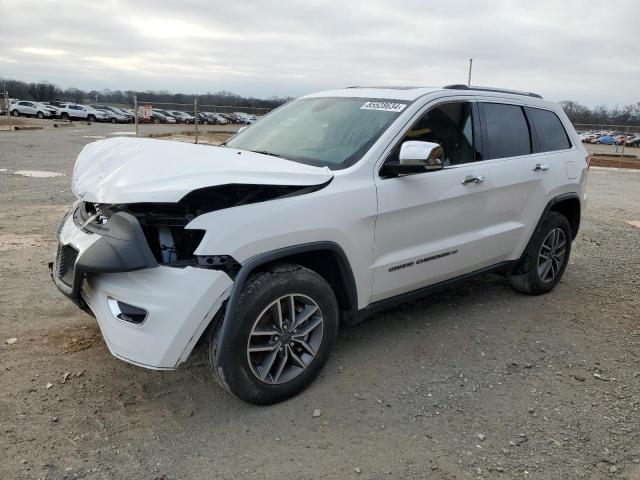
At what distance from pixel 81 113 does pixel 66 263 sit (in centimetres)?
4941

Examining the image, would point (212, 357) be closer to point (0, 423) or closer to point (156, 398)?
point (156, 398)

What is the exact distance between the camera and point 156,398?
10.9 feet

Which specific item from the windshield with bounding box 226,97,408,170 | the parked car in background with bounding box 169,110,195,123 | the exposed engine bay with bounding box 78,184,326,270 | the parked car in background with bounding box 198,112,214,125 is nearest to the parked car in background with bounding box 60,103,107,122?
the parked car in background with bounding box 169,110,195,123

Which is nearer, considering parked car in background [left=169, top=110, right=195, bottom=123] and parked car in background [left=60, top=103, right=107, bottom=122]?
parked car in background [left=60, top=103, right=107, bottom=122]

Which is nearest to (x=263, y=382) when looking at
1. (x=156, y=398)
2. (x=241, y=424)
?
(x=241, y=424)

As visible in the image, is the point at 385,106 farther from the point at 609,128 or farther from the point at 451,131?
the point at 609,128

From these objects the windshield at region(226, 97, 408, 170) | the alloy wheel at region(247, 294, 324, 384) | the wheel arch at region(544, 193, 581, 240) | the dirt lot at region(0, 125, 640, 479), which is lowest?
the dirt lot at region(0, 125, 640, 479)

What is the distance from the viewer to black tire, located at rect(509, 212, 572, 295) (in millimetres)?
5078

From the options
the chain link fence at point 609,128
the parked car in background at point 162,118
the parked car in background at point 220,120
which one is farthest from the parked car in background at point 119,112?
the chain link fence at point 609,128

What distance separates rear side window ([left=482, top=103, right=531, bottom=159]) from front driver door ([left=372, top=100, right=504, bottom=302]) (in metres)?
0.19

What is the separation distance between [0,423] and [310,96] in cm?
323

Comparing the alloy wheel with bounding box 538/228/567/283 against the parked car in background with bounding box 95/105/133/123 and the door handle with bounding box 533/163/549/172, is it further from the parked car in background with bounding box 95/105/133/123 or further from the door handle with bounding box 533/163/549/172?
the parked car in background with bounding box 95/105/133/123

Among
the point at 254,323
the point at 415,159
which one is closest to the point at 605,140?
the point at 415,159

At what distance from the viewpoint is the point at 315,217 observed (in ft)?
10.5
